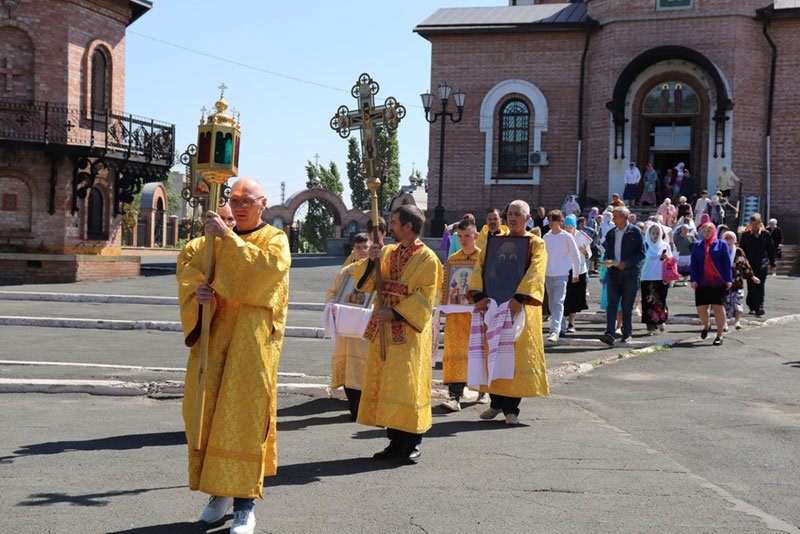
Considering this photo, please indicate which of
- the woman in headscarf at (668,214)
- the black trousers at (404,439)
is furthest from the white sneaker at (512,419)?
the woman in headscarf at (668,214)

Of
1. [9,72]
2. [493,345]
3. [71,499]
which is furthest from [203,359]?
[9,72]

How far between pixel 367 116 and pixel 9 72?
65.7 feet

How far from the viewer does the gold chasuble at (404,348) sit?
638 centimetres

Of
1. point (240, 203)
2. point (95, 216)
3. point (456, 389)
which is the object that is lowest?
point (456, 389)

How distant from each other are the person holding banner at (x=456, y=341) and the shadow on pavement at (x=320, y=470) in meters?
2.27

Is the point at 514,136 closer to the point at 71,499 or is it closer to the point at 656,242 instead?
the point at 656,242

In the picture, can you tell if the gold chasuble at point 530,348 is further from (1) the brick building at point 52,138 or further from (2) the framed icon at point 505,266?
(1) the brick building at point 52,138

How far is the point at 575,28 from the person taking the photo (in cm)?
3025

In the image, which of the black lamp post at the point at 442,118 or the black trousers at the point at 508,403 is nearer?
the black trousers at the point at 508,403

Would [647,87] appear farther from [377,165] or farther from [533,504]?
[533,504]

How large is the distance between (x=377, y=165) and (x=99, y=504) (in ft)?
11.3

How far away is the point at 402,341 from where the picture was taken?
6.51m

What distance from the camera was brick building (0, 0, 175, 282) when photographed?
24.5 metres

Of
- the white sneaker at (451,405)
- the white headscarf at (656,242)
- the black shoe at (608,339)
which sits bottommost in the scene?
the white sneaker at (451,405)
